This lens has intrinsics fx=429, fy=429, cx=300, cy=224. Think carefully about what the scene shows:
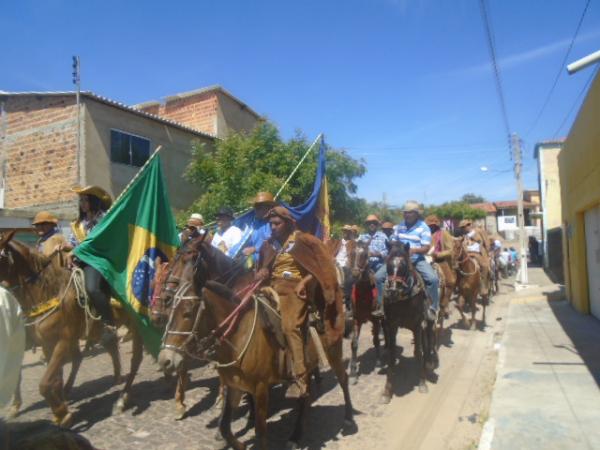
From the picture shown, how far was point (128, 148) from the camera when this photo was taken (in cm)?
1619

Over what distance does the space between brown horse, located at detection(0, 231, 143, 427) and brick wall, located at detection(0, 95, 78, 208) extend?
405 inches

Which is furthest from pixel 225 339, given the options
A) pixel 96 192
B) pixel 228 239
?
pixel 96 192

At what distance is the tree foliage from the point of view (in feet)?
50.5

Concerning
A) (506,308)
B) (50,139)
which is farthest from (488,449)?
(50,139)

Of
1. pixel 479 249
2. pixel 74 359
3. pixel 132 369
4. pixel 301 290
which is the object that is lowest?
pixel 132 369

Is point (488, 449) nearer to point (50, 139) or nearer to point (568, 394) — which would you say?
point (568, 394)

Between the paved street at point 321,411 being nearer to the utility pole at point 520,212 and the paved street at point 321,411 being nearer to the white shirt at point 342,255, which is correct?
the white shirt at point 342,255

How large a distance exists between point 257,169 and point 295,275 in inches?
439

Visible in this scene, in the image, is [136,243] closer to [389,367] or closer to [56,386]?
[56,386]

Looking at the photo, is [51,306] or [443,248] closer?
[51,306]

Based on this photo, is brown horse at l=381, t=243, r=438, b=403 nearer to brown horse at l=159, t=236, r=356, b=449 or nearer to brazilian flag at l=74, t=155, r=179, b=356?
brown horse at l=159, t=236, r=356, b=449

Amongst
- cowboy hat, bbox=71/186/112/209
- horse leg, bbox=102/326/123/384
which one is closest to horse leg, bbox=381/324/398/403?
horse leg, bbox=102/326/123/384

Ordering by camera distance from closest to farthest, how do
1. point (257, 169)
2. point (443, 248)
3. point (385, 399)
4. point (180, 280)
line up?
point (180, 280) < point (385, 399) < point (443, 248) < point (257, 169)

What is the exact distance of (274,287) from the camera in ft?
16.3
